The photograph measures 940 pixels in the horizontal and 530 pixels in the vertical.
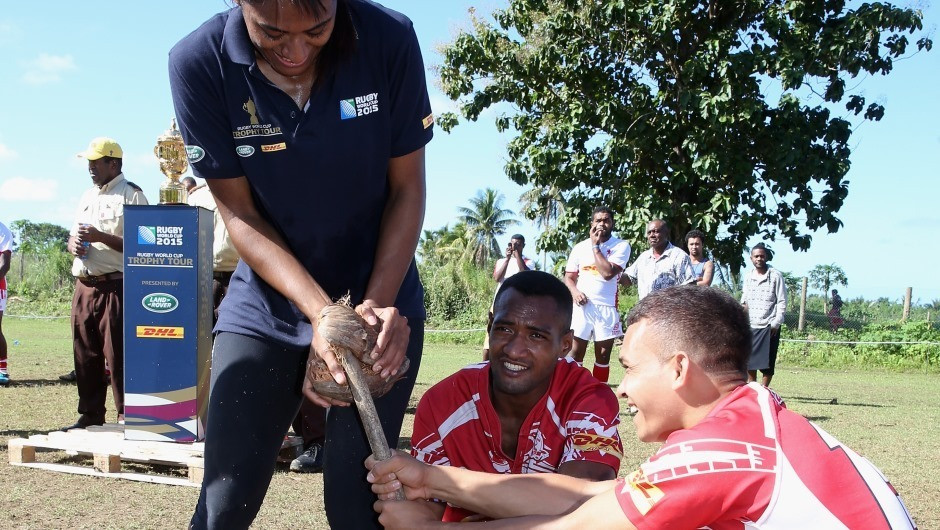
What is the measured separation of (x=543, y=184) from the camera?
20.0 meters

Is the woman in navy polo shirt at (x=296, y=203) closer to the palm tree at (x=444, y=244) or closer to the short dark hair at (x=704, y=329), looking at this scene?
the short dark hair at (x=704, y=329)

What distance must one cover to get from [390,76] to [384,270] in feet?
1.98

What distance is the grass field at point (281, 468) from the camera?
4.92 metres

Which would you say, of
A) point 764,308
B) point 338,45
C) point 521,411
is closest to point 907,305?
point 764,308

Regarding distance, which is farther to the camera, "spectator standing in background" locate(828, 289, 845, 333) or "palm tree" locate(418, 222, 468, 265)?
"palm tree" locate(418, 222, 468, 265)

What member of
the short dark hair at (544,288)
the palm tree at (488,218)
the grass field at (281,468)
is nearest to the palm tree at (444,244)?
the palm tree at (488,218)

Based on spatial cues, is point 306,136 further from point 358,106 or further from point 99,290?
point 99,290

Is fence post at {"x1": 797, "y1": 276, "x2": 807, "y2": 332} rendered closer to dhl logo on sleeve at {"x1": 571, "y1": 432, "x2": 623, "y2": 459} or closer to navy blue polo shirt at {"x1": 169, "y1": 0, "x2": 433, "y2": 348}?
dhl logo on sleeve at {"x1": 571, "y1": 432, "x2": 623, "y2": 459}

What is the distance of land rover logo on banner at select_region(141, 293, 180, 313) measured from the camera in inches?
237

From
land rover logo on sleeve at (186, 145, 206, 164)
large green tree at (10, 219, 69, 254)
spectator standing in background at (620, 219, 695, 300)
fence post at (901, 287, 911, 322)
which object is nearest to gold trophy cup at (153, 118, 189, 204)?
land rover logo on sleeve at (186, 145, 206, 164)

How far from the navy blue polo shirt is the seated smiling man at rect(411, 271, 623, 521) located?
0.87 meters

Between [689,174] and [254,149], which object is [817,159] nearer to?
[689,174]

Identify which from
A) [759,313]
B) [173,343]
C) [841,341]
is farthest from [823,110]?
[173,343]

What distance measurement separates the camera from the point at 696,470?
6.95 feet
